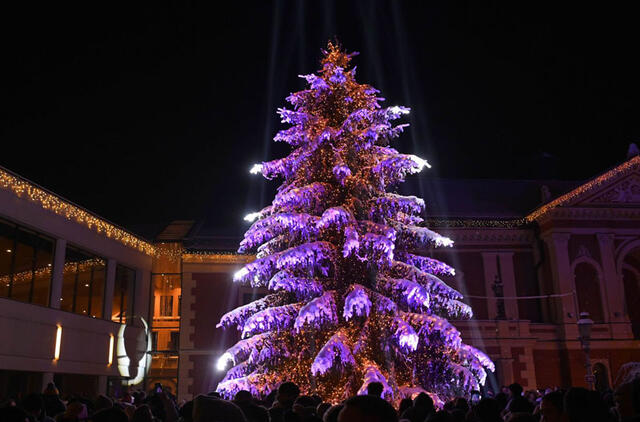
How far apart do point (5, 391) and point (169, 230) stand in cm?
1299

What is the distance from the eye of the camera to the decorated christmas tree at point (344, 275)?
13023 millimetres

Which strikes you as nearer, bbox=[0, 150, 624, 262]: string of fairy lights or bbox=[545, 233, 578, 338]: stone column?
bbox=[0, 150, 624, 262]: string of fairy lights

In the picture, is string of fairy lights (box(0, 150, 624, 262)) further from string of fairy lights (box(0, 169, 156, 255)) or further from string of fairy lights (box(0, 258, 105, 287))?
string of fairy lights (box(0, 258, 105, 287))

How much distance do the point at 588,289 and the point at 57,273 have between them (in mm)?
22104

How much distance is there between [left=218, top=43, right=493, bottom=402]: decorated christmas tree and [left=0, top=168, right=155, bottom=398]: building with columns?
21.5 feet

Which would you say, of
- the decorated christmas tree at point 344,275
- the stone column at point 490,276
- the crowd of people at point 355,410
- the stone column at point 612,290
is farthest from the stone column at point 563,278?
the crowd of people at point 355,410

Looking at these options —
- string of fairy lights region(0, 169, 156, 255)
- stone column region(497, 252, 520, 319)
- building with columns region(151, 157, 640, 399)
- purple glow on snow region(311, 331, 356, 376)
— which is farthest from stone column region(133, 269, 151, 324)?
stone column region(497, 252, 520, 319)

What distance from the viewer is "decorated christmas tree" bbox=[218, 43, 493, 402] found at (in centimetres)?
1302

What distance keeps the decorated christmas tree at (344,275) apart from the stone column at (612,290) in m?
14.4

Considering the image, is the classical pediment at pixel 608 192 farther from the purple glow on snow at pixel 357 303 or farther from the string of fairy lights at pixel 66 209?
the string of fairy lights at pixel 66 209

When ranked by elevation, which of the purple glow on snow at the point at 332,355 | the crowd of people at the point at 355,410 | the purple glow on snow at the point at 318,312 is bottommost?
the crowd of people at the point at 355,410

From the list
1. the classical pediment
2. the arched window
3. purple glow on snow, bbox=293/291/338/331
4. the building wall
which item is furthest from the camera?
the arched window

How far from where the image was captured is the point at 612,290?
26469 mm

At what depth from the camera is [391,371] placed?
13031 mm
